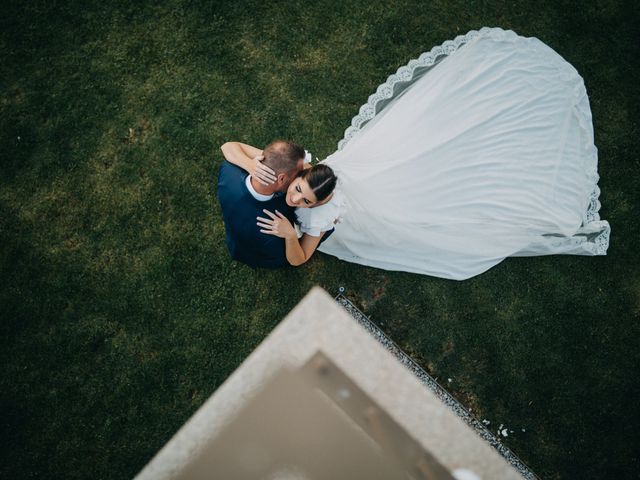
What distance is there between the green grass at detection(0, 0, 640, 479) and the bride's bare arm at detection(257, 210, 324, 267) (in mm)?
863

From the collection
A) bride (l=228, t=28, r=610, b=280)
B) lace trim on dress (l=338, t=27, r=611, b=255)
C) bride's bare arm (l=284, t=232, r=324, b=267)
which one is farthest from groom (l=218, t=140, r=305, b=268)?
lace trim on dress (l=338, t=27, r=611, b=255)

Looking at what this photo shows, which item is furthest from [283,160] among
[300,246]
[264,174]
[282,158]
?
[300,246]

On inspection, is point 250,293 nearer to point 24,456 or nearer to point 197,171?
point 197,171

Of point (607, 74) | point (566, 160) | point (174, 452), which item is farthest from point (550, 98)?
point (174, 452)

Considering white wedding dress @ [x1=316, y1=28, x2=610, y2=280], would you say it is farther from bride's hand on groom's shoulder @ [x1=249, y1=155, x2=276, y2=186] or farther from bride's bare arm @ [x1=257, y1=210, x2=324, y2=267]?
bride's hand on groom's shoulder @ [x1=249, y1=155, x2=276, y2=186]

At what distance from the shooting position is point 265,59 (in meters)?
4.50

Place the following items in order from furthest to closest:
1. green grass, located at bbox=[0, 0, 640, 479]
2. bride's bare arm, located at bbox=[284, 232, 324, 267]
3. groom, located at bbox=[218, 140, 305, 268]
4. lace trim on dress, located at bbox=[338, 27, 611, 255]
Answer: green grass, located at bbox=[0, 0, 640, 479]
lace trim on dress, located at bbox=[338, 27, 611, 255]
bride's bare arm, located at bbox=[284, 232, 324, 267]
groom, located at bbox=[218, 140, 305, 268]

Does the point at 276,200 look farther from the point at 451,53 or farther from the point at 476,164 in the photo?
the point at 451,53

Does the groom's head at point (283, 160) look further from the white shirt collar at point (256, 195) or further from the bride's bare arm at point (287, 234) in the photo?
the bride's bare arm at point (287, 234)

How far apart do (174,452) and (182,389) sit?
235 centimetres

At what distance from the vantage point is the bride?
3.60 meters

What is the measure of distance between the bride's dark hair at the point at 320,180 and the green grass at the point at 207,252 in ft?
4.81

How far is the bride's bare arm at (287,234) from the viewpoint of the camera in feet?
10.0

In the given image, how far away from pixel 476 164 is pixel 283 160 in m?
1.62
